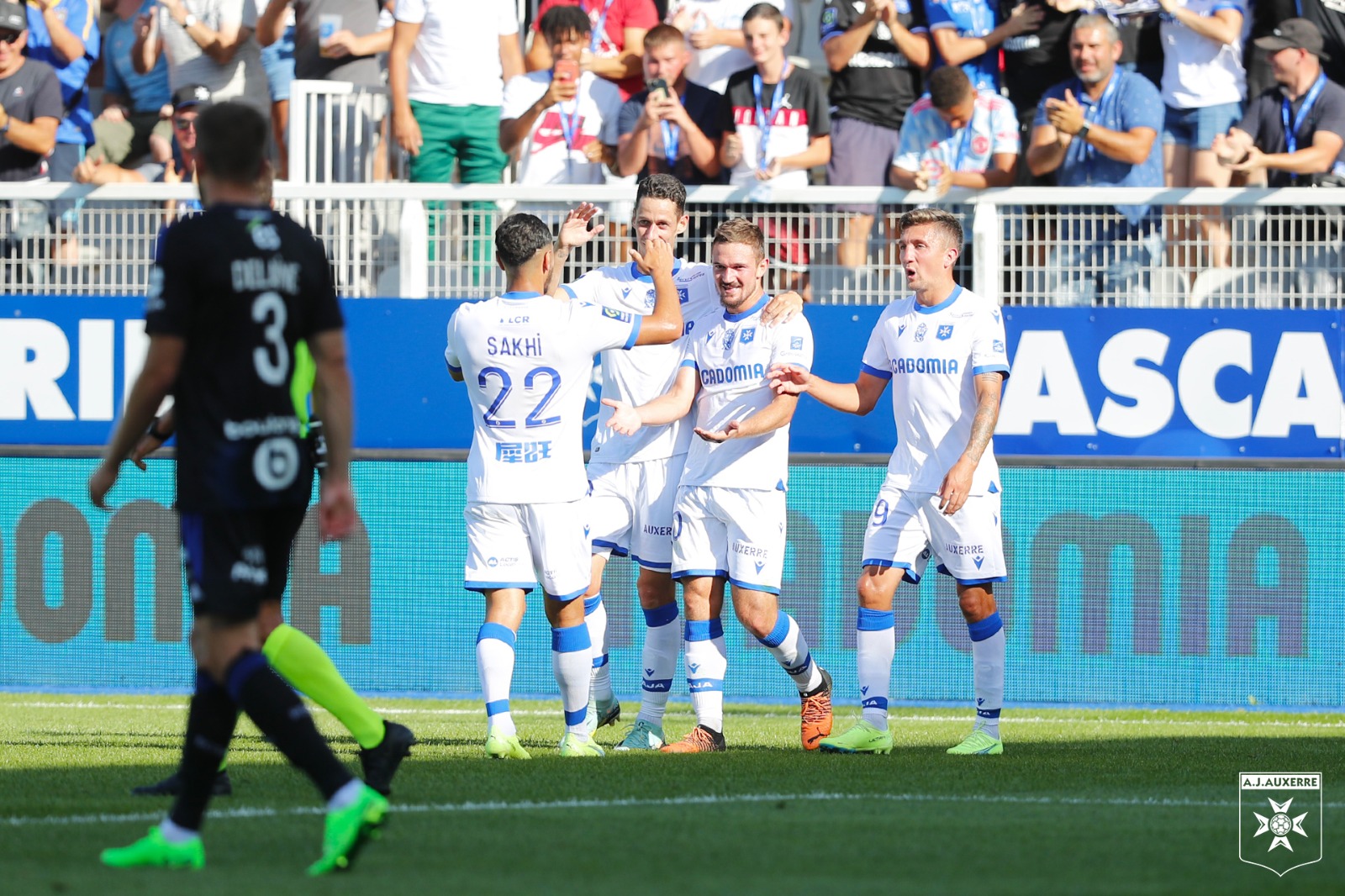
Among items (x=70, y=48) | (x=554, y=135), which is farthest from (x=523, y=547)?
(x=70, y=48)

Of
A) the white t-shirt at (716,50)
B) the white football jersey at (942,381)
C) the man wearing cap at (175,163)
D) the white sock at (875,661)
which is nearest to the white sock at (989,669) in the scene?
the white sock at (875,661)

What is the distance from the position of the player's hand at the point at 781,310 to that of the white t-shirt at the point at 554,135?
13.9 feet

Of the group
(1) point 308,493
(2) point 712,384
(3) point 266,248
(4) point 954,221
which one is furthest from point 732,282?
(3) point 266,248

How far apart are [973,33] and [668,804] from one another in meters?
7.41

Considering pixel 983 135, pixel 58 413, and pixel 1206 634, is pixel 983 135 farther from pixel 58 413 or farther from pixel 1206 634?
pixel 58 413

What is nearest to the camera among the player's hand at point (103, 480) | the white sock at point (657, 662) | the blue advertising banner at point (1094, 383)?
the player's hand at point (103, 480)

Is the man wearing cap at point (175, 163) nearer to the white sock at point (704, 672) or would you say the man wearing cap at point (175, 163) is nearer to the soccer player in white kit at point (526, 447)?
the soccer player in white kit at point (526, 447)

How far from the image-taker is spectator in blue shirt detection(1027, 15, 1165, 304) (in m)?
11.3

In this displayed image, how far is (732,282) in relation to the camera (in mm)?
8156

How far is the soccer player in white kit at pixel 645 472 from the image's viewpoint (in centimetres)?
841

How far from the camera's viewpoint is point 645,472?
342 inches

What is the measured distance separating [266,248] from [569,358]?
8.99 ft

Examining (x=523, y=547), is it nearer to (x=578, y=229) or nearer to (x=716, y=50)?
(x=578, y=229)

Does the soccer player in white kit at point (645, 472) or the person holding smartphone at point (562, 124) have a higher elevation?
the person holding smartphone at point (562, 124)
